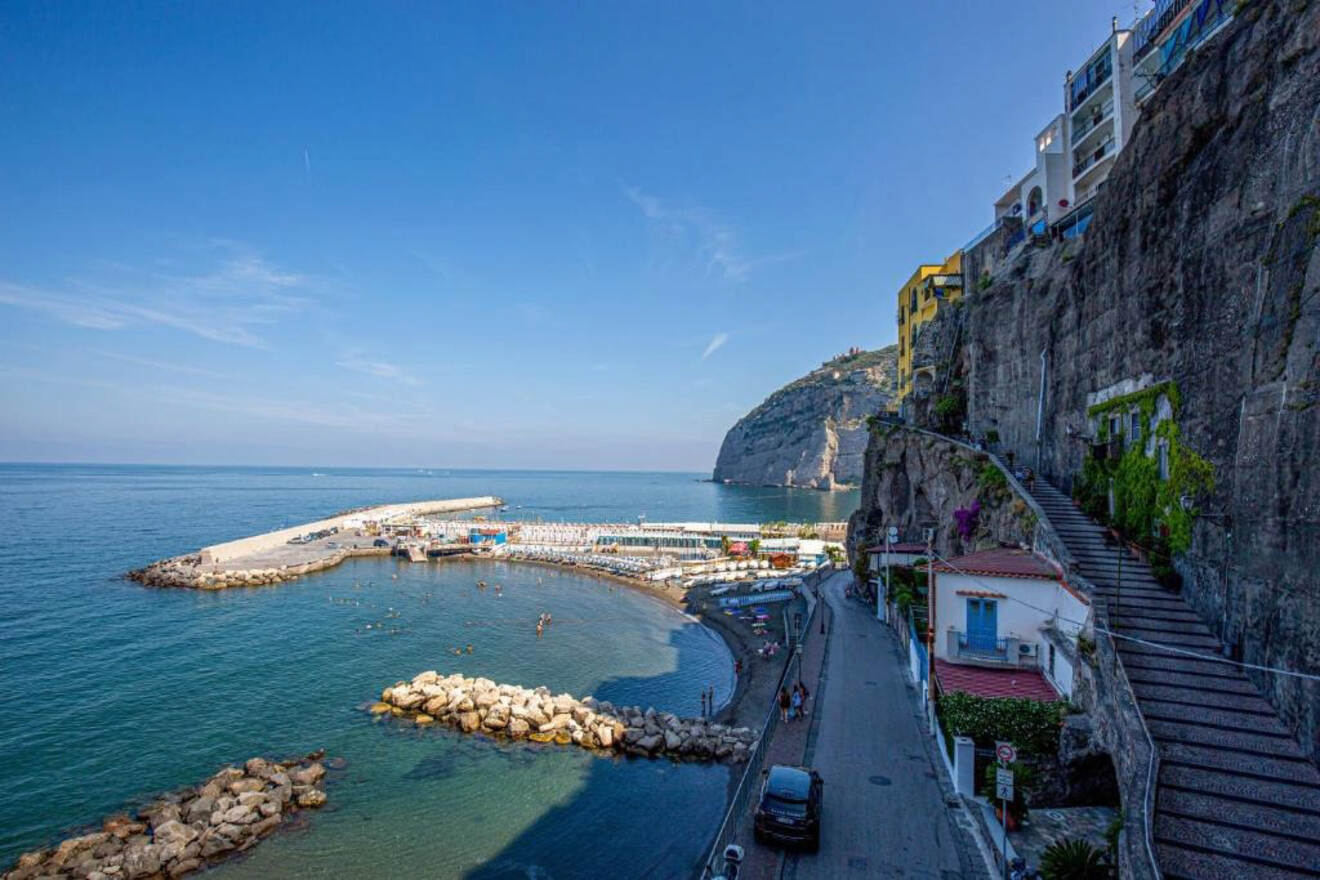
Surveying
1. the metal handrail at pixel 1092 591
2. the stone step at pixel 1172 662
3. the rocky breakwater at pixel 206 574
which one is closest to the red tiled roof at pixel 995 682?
the stone step at pixel 1172 662

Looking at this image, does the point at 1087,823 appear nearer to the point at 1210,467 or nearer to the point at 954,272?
the point at 1210,467

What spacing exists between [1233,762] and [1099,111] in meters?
36.7

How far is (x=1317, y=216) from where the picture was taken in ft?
35.9

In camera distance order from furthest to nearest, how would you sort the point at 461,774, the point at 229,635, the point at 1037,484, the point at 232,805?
the point at 229,635 < the point at 1037,484 < the point at 461,774 < the point at 232,805

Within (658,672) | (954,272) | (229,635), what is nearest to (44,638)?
(229,635)

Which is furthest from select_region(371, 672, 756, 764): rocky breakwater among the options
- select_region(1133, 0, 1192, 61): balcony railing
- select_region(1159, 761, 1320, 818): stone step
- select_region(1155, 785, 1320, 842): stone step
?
select_region(1133, 0, 1192, 61): balcony railing

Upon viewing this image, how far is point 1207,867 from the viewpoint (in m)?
8.54

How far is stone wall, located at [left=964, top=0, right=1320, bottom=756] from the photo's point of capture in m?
10.5

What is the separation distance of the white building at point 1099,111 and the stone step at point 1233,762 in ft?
93.4

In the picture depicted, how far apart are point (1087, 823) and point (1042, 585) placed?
20.7 feet

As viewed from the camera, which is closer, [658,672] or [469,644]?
[658,672]

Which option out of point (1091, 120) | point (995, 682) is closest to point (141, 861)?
point (995, 682)

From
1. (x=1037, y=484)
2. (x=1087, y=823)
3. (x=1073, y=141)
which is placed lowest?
(x=1087, y=823)

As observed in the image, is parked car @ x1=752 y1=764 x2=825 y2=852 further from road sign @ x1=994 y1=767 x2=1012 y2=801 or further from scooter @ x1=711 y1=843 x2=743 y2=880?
road sign @ x1=994 y1=767 x2=1012 y2=801
